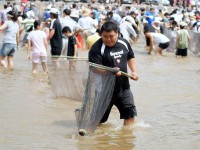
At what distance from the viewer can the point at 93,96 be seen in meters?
8.33

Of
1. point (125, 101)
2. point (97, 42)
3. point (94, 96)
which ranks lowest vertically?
point (125, 101)

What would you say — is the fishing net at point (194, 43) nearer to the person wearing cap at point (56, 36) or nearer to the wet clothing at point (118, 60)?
the person wearing cap at point (56, 36)

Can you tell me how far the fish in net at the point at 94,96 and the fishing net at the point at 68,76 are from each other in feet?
2.88

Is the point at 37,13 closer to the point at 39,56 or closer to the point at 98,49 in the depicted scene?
the point at 39,56

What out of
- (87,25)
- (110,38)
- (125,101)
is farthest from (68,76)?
(87,25)

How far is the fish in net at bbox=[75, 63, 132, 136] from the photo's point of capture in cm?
828

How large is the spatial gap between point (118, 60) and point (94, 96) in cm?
53

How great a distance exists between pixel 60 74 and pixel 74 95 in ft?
1.33

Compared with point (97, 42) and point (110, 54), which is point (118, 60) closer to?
point (110, 54)

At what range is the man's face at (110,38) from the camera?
8.13m

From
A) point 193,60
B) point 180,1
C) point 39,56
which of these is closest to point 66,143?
point 39,56

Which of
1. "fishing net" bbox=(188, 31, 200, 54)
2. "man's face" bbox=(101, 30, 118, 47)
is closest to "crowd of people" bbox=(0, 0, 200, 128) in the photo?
"man's face" bbox=(101, 30, 118, 47)

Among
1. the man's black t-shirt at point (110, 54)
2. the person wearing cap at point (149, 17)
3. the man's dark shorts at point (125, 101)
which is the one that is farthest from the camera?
the person wearing cap at point (149, 17)

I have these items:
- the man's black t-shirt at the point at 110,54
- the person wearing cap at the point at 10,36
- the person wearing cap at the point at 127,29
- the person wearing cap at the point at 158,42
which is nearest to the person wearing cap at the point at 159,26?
the person wearing cap at the point at 127,29
